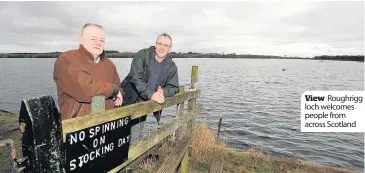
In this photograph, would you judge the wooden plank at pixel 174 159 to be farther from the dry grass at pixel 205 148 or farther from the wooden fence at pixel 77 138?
the dry grass at pixel 205 148

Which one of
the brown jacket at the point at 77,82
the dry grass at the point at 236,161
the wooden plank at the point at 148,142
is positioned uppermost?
the brown jacket at the point at 77,82

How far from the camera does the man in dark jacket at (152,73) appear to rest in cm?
449

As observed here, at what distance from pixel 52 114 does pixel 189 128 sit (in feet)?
16.3

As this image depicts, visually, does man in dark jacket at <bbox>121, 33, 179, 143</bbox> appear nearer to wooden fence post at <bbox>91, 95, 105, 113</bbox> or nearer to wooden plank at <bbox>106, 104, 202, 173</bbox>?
wooden plank at <bbox>106, 104, 202, 173</bbox>

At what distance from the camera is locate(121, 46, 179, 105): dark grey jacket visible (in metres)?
4.41

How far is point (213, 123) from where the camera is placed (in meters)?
15.4

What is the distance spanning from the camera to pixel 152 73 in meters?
4.70

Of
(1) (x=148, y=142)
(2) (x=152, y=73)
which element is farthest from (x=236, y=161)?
(1) (x=148, y=142)

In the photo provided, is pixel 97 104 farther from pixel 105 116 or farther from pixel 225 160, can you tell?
pixel 225 160

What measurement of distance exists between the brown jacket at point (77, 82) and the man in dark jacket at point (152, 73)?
109 cm

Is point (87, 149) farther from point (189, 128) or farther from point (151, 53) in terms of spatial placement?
point (189, 128)

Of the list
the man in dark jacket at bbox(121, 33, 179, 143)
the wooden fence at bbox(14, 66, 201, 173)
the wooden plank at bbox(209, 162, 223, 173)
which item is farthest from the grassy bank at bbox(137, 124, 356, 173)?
the wooden fence at bbox(14, 66, 201, 173)

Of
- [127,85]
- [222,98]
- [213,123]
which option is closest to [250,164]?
[127,85]

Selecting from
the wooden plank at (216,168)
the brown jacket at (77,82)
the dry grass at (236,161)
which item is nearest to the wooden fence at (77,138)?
the brown jacket at (77,82)
